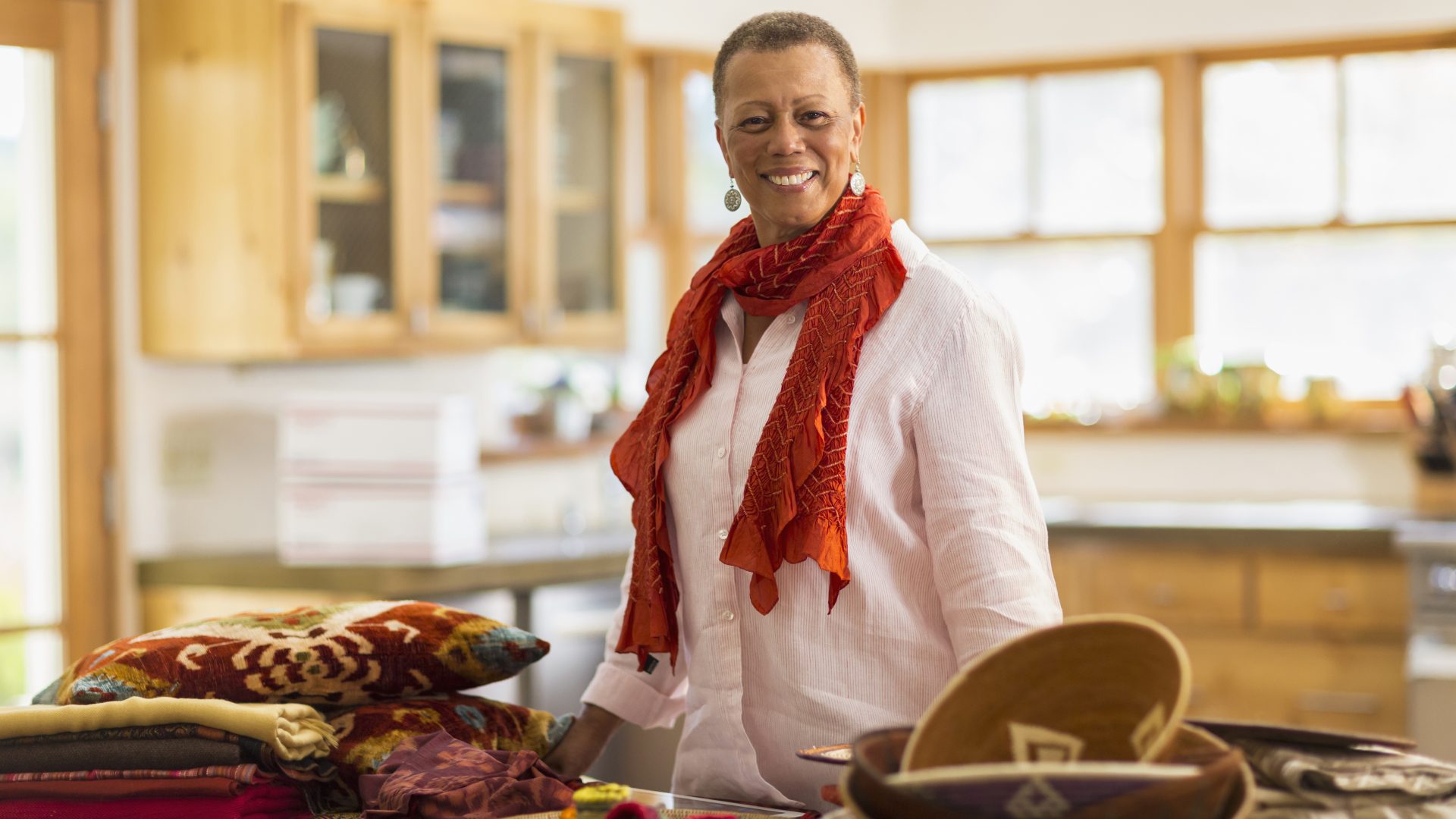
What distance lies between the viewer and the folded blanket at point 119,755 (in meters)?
1.43

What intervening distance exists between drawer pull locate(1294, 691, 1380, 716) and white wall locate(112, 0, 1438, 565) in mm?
1091

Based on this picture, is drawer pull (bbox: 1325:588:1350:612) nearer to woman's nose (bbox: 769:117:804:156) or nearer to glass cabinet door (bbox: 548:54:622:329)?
glass cabinet door (bbox: 548:54:622:329)

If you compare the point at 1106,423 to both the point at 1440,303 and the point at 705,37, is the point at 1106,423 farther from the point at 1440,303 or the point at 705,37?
the point at 705,37

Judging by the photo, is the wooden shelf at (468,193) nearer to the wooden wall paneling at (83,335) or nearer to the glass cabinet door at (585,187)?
the glass cabinet door at (585,187)

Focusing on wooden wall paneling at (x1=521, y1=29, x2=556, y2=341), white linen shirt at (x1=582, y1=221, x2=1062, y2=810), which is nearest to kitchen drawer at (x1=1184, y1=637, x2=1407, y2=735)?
wooden wall paneling at (x1=521, y1=29, x2=556, y2=341)

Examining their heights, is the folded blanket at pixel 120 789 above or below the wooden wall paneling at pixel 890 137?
below

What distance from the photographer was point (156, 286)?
3.66 meters

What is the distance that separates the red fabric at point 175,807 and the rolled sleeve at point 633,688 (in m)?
0.37

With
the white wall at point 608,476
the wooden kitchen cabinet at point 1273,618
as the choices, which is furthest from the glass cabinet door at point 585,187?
the wooden kitchen cabinet at point 1273,618

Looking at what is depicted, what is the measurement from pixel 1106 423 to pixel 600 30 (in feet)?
7.17

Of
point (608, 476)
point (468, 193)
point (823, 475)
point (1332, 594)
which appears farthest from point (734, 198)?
point (608, 476)

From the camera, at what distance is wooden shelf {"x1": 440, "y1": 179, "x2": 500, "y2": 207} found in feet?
13.2

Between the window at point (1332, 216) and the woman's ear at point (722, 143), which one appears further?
the window at point (1332, 216)

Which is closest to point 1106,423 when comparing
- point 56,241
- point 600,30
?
point 600,30
